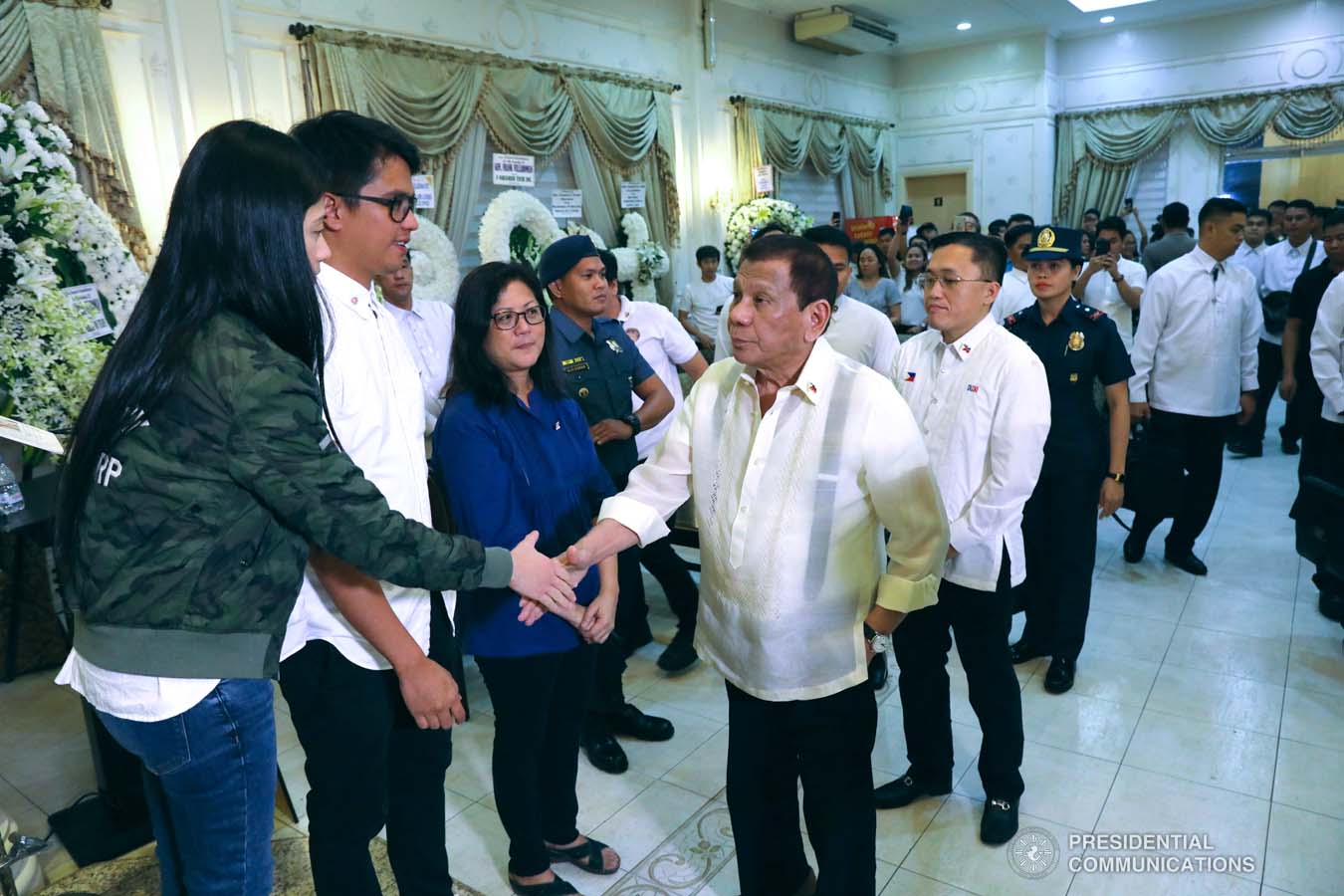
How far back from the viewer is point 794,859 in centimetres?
185

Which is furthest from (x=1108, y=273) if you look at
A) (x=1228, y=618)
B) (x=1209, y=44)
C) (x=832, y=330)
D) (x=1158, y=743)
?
(x=1209, y=44)

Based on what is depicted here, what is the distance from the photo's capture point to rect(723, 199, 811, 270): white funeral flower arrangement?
26.2 ft

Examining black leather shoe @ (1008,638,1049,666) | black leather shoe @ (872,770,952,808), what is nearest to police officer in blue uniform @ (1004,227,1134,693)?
black leather shoe @ (1008,638,1049,666)

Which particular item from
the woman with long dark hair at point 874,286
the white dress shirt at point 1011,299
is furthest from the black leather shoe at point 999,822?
the woman with long dark hair at point 874,286

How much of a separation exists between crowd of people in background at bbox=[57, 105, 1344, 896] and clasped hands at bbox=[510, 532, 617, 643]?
1cm

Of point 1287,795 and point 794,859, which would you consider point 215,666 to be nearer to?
point 794,859

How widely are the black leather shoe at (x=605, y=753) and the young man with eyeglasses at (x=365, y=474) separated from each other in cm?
113

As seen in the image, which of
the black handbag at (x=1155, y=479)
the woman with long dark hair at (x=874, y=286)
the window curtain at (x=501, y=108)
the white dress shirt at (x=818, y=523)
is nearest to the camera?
the white dress shirt at (x=818, y=523)

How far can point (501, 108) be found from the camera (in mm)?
6238

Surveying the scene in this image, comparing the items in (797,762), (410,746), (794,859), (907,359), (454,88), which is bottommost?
(794,859)

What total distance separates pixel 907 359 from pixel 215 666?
5.99ft

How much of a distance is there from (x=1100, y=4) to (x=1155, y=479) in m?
7.58

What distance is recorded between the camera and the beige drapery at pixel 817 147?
27.8 feet

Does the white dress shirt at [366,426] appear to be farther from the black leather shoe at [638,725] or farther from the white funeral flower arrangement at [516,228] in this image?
→ the white funeral flower arrangement at [516,228]
